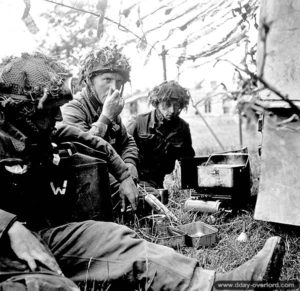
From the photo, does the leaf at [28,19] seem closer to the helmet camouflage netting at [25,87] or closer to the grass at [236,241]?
the helmet camouflage netting at [25,87]

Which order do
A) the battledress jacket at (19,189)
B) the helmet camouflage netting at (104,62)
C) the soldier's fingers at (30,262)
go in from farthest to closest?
the helmet camouflage netting at (104,62)
the battledress jacket at (19,189)
the soldier's fingers at (30,262)

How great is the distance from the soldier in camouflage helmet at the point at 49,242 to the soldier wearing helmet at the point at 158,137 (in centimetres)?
279

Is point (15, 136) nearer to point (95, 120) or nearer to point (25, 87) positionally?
point (25, 87)

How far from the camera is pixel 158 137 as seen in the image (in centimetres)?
538

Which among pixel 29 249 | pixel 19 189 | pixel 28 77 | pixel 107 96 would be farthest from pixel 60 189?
pixel 107 96

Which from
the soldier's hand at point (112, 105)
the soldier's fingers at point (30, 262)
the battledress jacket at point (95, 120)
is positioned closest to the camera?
the soldier's fingers at point (30, 262)

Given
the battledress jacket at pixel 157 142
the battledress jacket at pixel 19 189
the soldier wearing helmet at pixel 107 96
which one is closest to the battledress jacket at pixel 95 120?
the soldier wearing helmet at pixel 107 96

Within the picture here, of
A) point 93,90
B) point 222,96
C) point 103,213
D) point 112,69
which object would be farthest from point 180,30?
point 222,96

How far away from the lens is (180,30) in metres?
3.97

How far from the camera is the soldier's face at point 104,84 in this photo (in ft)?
15.0

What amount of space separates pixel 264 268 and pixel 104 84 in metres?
3.18

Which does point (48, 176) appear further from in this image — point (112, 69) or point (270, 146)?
point (112, 69)

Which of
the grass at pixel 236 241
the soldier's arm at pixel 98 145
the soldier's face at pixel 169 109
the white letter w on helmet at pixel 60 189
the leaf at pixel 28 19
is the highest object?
the leaf at pixel 28 19

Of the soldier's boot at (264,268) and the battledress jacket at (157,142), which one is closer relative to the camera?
the soldier's boot at (264,268)
